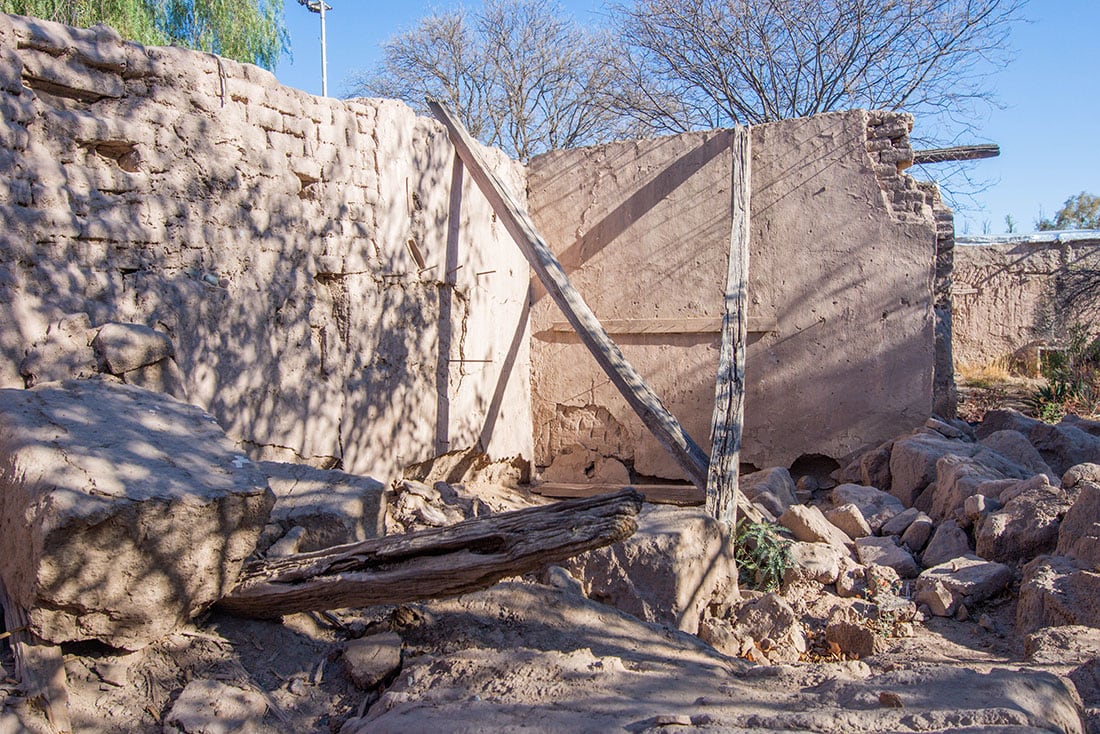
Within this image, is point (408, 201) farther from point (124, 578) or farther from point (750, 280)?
point (124, 578)

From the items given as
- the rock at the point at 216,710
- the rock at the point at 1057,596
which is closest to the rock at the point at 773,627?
the rock at the point at 1057,596

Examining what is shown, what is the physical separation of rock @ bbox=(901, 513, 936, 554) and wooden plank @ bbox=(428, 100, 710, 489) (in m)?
1.23

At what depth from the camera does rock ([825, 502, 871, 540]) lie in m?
5.03

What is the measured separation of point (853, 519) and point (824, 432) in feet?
3.92

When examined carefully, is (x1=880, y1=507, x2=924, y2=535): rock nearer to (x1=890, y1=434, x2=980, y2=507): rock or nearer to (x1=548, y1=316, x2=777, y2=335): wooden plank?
(x1=890, y1=434, x2=980, y2=507): rock

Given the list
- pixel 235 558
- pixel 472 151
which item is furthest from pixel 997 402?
pixel 235 558

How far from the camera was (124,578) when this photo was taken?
2.38 metres

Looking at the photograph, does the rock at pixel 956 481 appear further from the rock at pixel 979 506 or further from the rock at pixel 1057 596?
the rock at pixel 1057 596

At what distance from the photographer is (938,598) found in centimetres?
419

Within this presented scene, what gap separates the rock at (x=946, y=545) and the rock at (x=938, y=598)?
0.43 m

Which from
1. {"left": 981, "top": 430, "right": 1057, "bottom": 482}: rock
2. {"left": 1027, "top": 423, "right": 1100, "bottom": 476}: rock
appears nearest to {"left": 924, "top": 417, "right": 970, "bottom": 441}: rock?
{"left": 981, "top": 430, "right": 1057, "bottom": 482}: rock

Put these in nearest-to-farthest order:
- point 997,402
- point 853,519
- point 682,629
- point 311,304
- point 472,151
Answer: point 682,629, point 311,304, point 853,519, point 472,151, point 997,402

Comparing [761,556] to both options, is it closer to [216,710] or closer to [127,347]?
[216,710]

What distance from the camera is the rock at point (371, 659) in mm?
2754
